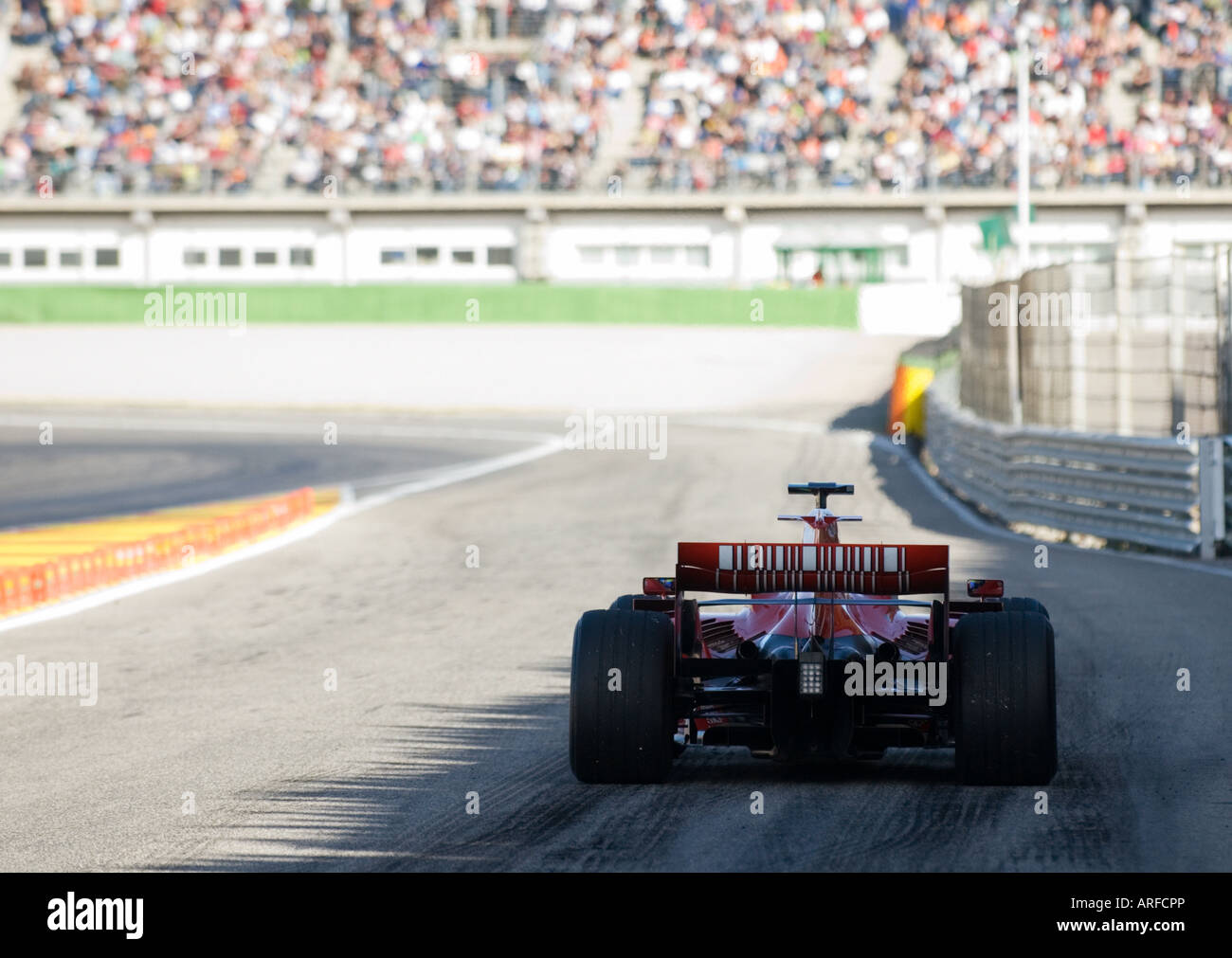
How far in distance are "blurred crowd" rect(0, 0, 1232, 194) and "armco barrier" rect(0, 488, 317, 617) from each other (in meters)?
29.6

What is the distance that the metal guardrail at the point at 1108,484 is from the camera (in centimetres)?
1455

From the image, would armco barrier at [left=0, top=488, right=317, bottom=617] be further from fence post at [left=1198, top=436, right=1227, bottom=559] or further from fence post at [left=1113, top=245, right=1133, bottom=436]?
fence post at [left=1198, top=436, right=1227, bottom=559]

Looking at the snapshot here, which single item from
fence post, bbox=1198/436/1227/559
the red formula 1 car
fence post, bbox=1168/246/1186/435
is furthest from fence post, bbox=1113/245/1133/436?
the red formula 1 car

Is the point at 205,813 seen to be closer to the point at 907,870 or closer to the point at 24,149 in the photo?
the point at 907,870

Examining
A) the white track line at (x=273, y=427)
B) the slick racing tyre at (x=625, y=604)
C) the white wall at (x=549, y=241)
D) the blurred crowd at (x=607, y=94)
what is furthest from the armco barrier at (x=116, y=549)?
the blurred crowd at (x=607, y=94)

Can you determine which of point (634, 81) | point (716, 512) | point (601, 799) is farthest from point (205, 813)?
point (634, 81)

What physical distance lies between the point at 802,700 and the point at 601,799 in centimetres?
80

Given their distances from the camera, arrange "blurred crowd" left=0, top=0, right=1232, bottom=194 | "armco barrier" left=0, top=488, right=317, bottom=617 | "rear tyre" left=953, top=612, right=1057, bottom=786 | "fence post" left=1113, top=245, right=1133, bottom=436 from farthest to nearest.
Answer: "blurred crowd" left=0, top=0, right=1232, bottom=194 < "fence post" left=1113, top=245, right=1133, bottom=436 < "armco barrier" left=0, top=488, right=317, bottom=617 < "rear tyre" left=953, top=612, right=1057, bottom=786

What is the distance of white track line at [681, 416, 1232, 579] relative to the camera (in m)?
14.5

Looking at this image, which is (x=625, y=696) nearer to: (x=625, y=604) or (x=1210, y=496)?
(x=625, y=604)

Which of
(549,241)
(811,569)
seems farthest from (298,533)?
(549,241)

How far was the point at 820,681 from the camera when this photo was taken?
6438 mm
